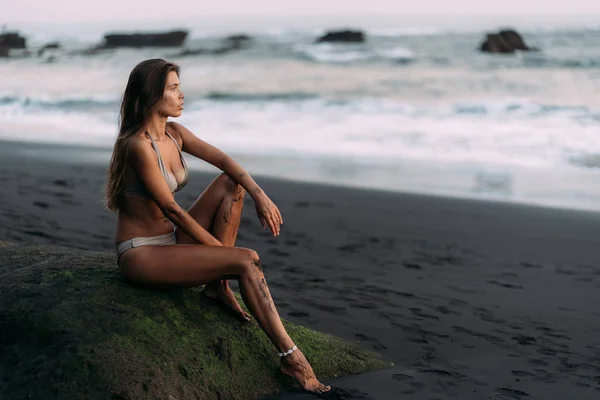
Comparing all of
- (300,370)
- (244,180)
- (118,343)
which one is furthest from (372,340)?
(118,343)

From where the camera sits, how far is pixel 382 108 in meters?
21.2

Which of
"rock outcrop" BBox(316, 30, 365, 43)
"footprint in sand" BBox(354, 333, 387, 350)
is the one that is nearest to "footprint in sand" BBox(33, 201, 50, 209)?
"footprint in sand" BBox(354, 333, 387, 350)

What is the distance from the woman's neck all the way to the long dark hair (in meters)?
0.02

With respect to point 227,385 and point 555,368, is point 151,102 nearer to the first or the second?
point 227,385

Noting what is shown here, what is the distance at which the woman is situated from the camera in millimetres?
4164

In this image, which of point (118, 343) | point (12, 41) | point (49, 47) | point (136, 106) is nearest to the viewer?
point (118, 343)

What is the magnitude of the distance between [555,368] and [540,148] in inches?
402

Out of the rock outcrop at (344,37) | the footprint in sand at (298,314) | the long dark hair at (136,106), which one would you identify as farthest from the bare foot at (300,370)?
the rock outcrop at (344,37)

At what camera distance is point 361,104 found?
21.8m

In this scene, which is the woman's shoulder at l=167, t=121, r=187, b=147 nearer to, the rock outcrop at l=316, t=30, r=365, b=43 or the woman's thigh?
the woman's thigh

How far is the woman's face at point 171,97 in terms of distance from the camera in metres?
4.22

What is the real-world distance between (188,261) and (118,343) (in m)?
0.53

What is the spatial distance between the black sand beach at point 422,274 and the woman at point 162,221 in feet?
1.60

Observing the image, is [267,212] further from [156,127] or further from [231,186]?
[156,127]
